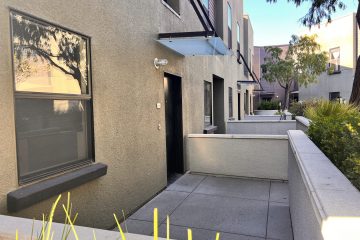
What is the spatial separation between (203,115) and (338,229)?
27.2ft

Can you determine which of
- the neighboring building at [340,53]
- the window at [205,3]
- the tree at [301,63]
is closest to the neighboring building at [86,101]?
the window at [205,3]

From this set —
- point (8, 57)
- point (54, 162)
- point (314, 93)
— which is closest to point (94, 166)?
point (54, 162)

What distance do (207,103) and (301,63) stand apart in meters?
19.4

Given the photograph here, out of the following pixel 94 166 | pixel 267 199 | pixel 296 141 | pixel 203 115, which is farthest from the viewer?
pixel 203 115

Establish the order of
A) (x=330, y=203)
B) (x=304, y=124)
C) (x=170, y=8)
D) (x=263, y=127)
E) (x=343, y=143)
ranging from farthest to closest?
(x=263, y=127)
(x=304, y=124)
(x=170, y=8)
(x=343, y=143)
(x=330, y=203)

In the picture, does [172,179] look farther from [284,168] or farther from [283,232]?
[283,232]

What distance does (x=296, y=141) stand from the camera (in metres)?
4.20

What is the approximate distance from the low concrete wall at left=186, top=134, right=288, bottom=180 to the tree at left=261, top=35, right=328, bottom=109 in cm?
2140

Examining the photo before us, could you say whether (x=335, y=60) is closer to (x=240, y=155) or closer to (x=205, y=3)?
(x=205, y=3)

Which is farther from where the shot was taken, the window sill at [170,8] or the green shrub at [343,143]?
the window sill at [170,8]

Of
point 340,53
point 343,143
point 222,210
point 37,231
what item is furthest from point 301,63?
point 37,231

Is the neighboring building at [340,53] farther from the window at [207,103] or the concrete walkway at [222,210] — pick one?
the concrete walkway at [222,210]

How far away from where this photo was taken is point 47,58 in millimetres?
3342

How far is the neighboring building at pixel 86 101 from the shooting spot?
2863 mm
